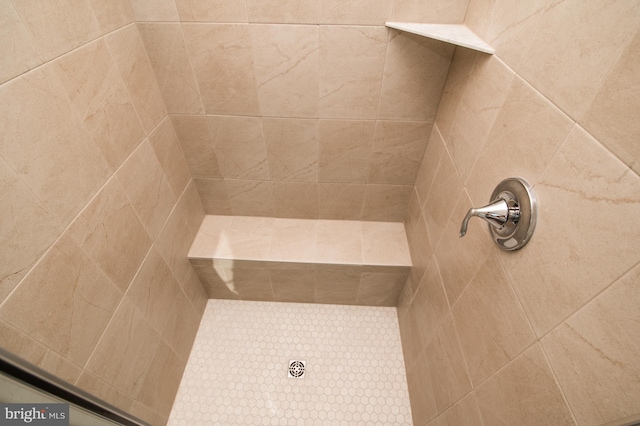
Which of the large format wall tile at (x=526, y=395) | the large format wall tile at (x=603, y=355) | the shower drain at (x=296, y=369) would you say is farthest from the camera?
the shower drain at (x=296, y=369)

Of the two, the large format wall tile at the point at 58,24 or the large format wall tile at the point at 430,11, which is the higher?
the large format wall tile at the point at 430,11

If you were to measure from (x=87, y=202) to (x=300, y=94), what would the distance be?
80 cm

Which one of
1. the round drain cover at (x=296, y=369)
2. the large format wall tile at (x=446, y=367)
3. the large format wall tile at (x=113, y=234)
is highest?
the large format wall tile at (x=113, y=234)

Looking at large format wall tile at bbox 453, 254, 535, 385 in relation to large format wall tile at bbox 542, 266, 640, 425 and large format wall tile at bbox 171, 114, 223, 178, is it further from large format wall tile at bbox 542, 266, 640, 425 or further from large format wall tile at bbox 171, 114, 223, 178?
large format wall tile at bbox 171, 114, 223, 178

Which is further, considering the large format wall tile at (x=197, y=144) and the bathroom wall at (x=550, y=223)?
the large format wall tile at (x=197, y=144)

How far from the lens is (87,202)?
0.79 metres

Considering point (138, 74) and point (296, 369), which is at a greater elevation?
point (138, 74)

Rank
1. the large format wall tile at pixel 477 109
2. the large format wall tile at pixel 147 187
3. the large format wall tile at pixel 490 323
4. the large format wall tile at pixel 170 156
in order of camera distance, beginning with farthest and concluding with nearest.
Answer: the large format wall tile at pixel 170 156, the large format wall tile at pixel 147 187, the large format wall tile at pixel 477 109, the large format wall tile at pixel 490 323

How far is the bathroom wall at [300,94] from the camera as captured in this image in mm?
981

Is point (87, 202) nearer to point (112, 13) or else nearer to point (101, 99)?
point (101, 99)

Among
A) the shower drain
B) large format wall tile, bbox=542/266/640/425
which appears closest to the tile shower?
large format wall tile, bbox=542/266/640/425

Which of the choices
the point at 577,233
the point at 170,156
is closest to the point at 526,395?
the point at 577,233

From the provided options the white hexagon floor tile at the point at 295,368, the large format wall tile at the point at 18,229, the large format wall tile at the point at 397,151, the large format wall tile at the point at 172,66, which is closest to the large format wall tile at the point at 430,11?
the large format wall tile at the point at 397,151

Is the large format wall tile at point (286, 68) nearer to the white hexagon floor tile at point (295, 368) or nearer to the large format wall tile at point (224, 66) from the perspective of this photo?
the large format wall tile at point (224, 66)
